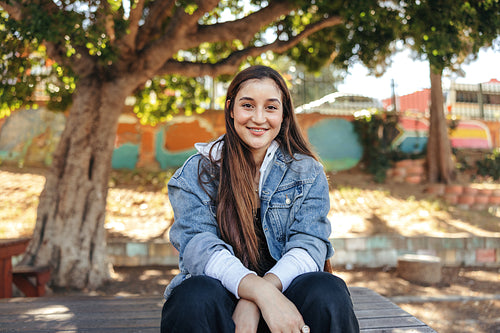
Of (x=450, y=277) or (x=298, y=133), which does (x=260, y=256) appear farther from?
(x=450, y=277)

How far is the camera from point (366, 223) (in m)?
7.58

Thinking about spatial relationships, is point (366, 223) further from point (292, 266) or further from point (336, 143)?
point (292, 266)

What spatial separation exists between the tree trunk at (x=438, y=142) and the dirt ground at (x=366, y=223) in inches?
28.4

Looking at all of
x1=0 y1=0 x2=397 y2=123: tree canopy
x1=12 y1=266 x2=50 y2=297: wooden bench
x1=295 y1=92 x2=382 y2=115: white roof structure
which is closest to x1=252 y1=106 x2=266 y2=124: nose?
x1=0 y1=0 x2=397 y2=123: tree canopy

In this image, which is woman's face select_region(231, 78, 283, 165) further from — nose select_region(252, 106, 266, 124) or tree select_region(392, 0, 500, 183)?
tree select_region(392, 0, 500, 183)

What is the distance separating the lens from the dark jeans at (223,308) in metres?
1.58

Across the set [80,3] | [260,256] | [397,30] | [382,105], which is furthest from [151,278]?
[382,105]

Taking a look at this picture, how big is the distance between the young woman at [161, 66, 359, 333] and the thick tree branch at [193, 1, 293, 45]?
3366mm

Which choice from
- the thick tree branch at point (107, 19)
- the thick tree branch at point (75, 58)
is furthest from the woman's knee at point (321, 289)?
the thick tree branch at point (75, 58)

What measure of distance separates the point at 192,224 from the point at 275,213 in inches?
17.0

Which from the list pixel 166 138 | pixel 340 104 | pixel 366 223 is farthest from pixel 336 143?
pixel 166 138

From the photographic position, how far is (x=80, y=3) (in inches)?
170

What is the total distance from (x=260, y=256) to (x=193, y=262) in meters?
0.38

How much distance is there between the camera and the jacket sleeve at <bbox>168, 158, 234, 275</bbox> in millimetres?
1867
